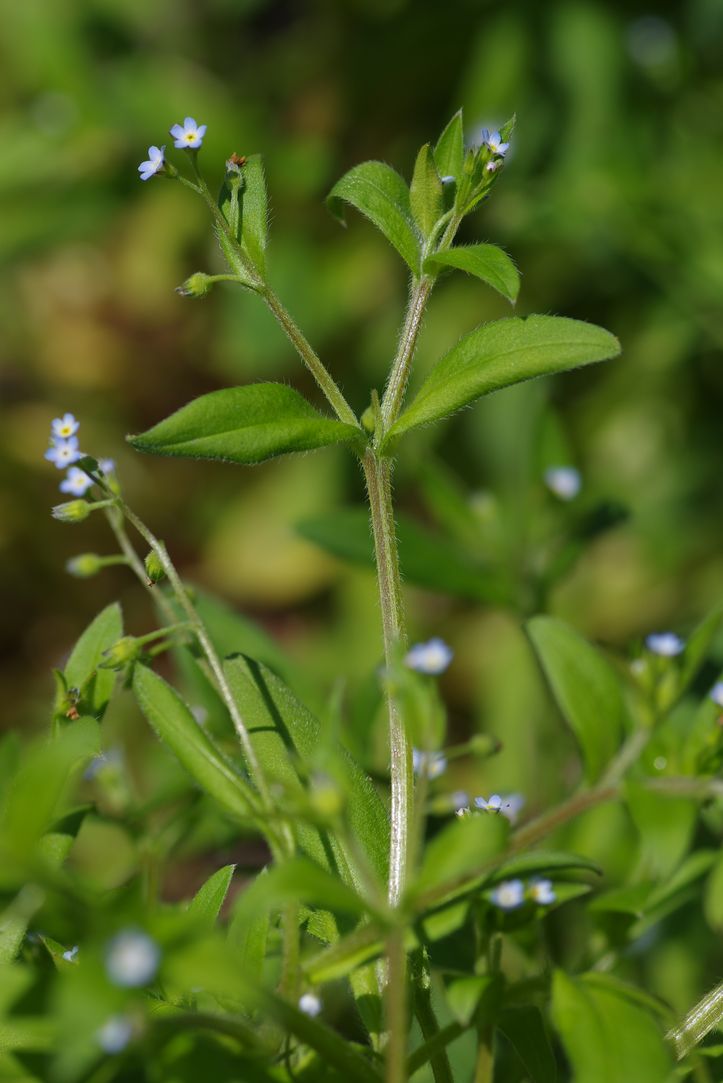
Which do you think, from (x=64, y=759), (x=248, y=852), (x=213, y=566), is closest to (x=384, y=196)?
(x=64, y=759)

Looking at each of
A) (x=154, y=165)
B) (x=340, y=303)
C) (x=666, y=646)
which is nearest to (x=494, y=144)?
(x=154, y=165)

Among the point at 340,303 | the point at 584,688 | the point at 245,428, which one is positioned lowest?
the point at 584,688

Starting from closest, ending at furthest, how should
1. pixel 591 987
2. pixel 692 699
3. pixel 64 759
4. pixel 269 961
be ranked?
pixel 64 759
pixel 591 987
pixel 269 961
pixel 692 699

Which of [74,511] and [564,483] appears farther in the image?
[564,483]

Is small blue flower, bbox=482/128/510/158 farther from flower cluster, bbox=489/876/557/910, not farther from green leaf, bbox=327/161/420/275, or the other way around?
flower cluster, bbox=489/876/557/910

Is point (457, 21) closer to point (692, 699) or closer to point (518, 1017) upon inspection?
point (692, 699)

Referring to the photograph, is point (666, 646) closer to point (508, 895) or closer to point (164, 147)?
point (508, 895)

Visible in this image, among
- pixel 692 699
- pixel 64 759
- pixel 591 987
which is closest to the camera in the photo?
pixel 64 759
